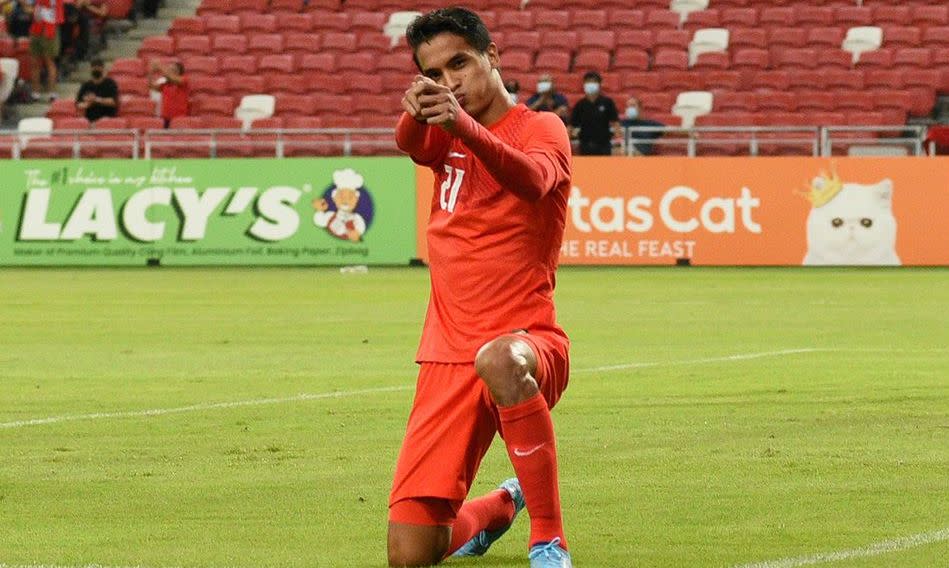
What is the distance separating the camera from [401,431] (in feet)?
33.3

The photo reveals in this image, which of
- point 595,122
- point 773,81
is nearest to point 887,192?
point 595,122

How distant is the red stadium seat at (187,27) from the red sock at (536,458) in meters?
29.3

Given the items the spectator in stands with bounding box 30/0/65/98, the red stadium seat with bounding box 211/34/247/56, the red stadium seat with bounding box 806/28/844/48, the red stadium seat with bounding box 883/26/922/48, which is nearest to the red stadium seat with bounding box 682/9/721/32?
the red stadium seat with bounding box 806/28/844/48

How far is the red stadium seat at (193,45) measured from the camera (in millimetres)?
33719

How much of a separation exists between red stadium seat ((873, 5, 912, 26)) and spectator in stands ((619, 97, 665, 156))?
5.45m

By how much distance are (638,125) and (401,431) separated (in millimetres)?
17958

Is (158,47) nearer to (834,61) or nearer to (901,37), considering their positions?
(834,61)

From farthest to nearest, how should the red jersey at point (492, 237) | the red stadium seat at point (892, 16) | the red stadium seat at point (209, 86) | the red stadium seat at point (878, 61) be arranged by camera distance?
the red stadium seat at point (209, 86) < the red stadium seat at point (892, 16) < the red stadium seat at point (878, 61) < the red jersey at point (492, 237)

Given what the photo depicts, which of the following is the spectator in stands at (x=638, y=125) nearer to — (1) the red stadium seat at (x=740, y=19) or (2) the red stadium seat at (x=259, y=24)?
(1) the red stadium seat at (x=740, y=19)

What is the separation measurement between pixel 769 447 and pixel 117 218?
19.0 m

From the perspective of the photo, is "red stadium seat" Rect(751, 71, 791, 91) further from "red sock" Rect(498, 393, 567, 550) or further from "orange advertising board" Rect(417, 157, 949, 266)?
"red sock" Rect(498, 393, 567, 550)

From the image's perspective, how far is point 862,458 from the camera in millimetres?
8883

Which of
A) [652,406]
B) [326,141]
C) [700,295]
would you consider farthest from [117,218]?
[652,406]

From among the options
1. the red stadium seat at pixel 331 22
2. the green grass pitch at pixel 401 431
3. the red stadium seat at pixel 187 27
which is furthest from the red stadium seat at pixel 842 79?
the red stadium seat at pixel 187 27
